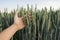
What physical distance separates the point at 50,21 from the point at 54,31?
106 millimetres

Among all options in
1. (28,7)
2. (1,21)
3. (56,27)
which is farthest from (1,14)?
(56,27)

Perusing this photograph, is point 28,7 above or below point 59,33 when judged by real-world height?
above

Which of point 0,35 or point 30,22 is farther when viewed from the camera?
point 30,22

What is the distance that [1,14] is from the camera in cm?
210

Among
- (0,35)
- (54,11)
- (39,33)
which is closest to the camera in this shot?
(0,35)

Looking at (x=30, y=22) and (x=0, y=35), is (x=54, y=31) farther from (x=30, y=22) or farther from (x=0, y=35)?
(x=0, y=35)

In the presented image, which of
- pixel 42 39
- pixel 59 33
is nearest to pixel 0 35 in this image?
pixel 42 39

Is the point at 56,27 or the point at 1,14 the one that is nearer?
the point at 56,27

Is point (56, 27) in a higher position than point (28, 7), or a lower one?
lower

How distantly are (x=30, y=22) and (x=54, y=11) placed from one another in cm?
30

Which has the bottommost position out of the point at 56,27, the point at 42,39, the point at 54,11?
the point at 42,39

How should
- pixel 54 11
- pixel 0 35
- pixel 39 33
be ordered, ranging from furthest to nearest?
pixel 54 11 → pixel 39 33 → pixel 0 35

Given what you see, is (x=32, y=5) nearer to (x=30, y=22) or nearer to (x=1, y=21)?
(x=30, y=22)

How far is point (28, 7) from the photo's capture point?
1988 mm
